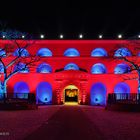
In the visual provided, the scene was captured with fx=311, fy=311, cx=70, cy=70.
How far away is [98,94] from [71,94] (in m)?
4.86

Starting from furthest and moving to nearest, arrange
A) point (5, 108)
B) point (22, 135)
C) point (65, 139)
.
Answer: point (5, 108) → point (22, 135) → point (65, 139)

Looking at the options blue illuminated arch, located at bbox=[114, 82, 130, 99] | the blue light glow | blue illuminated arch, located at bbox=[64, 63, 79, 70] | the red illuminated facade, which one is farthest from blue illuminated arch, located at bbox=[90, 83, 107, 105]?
the blue light glow

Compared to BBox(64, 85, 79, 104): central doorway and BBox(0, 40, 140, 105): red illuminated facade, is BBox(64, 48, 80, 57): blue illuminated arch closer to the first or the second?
BBox(0, 40, 140, 105): red illuminated facade

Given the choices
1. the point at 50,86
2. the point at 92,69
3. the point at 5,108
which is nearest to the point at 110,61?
the point at 92,69

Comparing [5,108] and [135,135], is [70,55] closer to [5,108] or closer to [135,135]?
[5,108]

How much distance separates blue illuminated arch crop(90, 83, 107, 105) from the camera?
4734 cm

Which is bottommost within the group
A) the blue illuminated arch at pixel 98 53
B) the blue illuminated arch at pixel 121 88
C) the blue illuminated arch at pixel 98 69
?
the blue illuminated arch at pixel 121 88

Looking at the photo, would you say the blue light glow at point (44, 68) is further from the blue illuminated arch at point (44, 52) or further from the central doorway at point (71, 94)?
the central doorway at point (71, 94)

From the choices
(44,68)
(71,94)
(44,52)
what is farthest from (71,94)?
(44,52)

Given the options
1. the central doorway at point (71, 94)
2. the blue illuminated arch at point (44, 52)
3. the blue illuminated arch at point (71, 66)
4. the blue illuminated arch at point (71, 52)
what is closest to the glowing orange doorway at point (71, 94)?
the central doorway at point (71, 94)

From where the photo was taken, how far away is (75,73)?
46.1 m

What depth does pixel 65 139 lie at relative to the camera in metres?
12.4

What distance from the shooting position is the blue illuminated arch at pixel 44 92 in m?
47.6

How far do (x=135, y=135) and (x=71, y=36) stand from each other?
120ft
